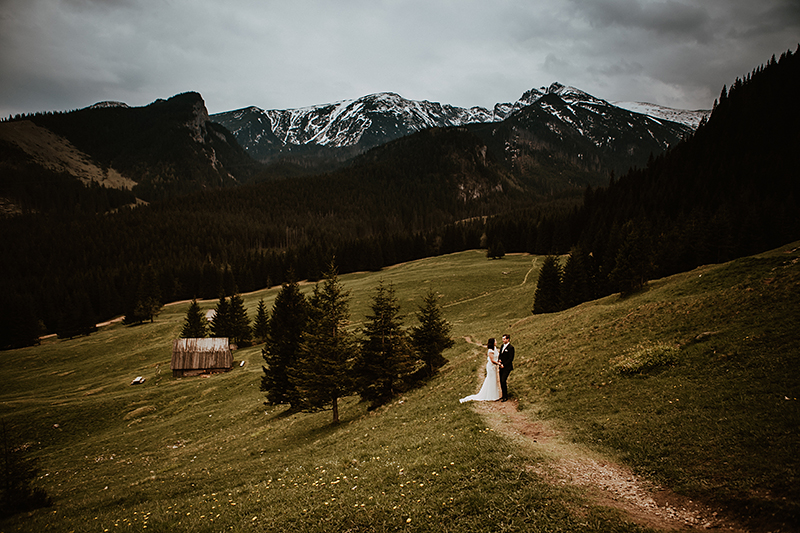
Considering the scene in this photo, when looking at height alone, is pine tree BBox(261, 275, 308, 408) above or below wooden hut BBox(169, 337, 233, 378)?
above

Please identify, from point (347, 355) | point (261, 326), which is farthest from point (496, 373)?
point (261, 326)

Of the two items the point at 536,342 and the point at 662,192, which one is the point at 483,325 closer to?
the point at 536,342

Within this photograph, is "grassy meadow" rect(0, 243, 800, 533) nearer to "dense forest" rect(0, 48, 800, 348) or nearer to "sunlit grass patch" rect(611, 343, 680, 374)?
"sunlit grass patch" rect(611, 343, 680, 374)

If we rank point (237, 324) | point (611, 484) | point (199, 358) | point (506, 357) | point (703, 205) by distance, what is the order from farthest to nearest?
point (703, 205) < point (237, 324) < point (199, 358) < point (506, 357) < point (611, 484)

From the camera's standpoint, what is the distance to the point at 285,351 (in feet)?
103

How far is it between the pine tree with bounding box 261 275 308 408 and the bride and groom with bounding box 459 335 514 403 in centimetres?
1597

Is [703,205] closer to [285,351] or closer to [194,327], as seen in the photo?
[285,351]

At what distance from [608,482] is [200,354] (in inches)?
2231

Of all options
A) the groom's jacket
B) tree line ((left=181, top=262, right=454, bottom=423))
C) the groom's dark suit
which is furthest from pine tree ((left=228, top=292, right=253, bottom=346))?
the groom's jacket

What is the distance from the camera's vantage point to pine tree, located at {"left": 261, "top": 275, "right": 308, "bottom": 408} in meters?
30.2

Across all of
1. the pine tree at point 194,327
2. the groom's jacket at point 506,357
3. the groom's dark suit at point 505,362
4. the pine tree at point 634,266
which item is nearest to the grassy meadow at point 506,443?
the groom's dark suit at point 505,362

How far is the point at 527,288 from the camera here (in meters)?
69.0

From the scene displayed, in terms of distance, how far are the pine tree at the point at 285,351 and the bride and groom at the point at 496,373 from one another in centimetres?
1597

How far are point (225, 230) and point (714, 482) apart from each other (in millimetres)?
218978
